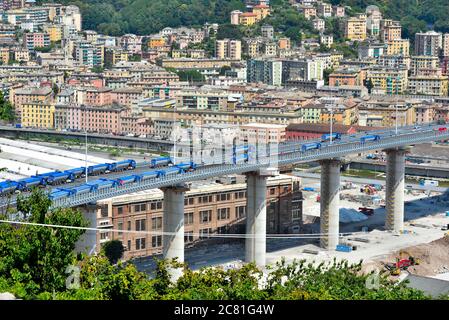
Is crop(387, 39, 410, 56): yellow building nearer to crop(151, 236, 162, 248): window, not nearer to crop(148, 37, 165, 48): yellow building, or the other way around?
crop(148, 37, 165, 48): yellow building

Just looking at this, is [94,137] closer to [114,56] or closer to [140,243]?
[114,56]

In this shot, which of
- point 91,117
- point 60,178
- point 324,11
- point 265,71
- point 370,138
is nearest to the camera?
point 60,178

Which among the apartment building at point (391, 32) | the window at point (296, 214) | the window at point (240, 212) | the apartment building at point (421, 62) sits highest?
the apartment building at point (391, 32)

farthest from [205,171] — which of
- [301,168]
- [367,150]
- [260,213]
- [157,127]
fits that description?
[157,127]

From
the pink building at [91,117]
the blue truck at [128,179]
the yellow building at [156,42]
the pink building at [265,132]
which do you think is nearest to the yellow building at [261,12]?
the yellow building at [156,42]

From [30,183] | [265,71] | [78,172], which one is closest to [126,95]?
[265,71]

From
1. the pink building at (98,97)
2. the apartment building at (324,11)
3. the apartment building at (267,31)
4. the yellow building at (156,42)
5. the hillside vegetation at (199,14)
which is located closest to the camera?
the pink building at (98,97)

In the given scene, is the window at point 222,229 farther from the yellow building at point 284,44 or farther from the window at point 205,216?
the yellow building at point 284,44

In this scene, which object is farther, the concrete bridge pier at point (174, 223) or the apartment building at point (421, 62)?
the apartment building at point (421, 62)
